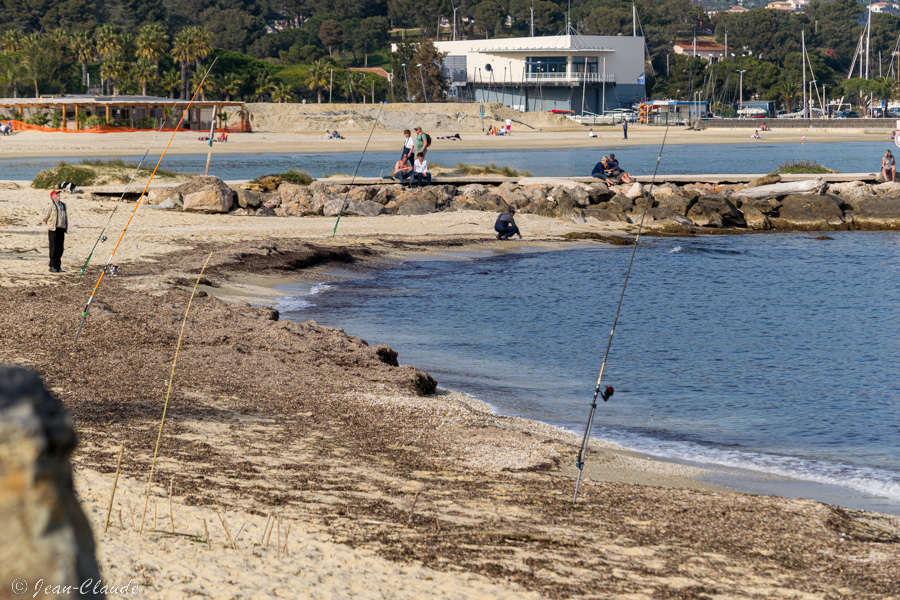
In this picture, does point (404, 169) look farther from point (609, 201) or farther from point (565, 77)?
point (565, 77)

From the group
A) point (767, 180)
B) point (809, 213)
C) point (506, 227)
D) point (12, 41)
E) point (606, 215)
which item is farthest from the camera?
point (12, 41)

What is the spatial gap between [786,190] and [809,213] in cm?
123

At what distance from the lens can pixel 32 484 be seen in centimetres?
130

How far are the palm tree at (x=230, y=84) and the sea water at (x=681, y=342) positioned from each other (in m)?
83.5

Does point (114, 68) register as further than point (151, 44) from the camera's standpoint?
No

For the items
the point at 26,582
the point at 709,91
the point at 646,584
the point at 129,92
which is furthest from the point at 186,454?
the point at 709,91

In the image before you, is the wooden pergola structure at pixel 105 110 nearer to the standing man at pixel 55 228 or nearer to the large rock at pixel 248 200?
the large rock at pixel 248 200

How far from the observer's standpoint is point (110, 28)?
98.1 metres

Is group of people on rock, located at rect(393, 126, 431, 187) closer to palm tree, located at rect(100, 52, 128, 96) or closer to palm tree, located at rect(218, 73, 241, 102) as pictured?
palm tree, located at rect(100, 52, 128, 96)

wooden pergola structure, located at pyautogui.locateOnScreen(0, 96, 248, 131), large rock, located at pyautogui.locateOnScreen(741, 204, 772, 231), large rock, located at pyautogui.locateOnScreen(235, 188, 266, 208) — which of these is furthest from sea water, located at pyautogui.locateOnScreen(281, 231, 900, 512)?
wooden pergola structure, located at pyautogui.locateOnScreen(0, 96, 248, 131)

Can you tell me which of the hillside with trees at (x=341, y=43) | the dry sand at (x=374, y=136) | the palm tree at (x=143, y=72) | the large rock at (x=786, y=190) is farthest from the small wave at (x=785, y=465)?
the palm tree at (x=143, y=72)

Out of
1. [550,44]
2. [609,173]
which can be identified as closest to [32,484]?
[609,173]

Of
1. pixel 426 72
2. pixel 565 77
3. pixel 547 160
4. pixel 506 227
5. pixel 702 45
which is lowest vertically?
pixel 506 227

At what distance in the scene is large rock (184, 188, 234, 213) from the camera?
26.1 m
